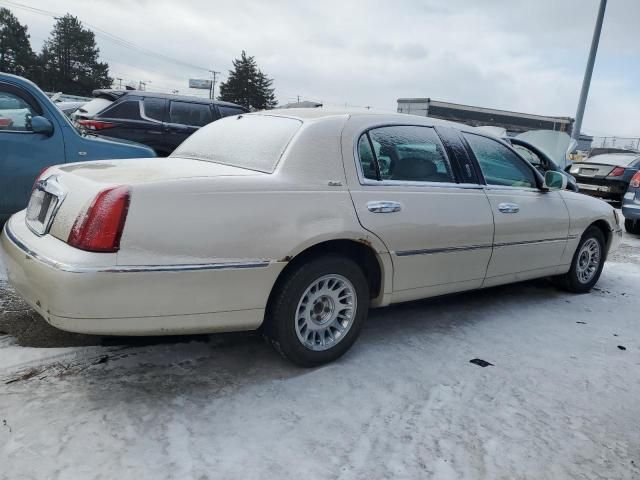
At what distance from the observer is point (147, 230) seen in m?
2.38

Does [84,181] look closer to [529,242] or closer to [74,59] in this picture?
[529,242]

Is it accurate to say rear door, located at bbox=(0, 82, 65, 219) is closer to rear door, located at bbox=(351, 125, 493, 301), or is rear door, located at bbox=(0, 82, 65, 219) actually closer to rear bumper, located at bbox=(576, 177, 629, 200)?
rear door, located at bbox=(351, 125, 493, 301)

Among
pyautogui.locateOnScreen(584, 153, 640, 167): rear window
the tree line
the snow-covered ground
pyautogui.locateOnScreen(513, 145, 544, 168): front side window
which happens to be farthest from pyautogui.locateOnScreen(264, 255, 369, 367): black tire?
the tree line

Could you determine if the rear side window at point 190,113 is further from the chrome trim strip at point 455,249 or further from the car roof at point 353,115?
the chrome trim strip at point 455,249

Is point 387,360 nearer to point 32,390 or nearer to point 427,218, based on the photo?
point 427,218

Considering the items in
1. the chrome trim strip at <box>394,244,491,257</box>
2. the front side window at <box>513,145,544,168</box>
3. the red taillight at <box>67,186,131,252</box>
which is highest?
the front side window at <box>513,145,544,168</box>

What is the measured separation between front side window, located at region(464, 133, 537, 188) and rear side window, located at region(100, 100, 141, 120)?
24.1ft

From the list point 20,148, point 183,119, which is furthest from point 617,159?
point 20,148

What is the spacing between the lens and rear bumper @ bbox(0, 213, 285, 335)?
231 cm

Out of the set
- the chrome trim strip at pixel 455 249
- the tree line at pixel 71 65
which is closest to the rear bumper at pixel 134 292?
the chrome trim strip at pixel 455 249

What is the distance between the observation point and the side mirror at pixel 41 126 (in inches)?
197

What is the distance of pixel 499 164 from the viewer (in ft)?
14.0

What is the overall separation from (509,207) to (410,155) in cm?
101

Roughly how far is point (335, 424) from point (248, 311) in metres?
0.70
